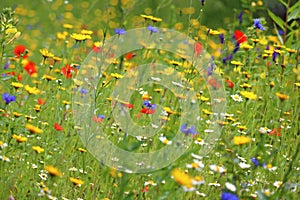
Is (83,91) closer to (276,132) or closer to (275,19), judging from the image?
(276,132)

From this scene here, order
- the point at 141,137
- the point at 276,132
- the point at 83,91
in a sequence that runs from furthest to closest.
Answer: the point at 276,132
the point at 83,91
the point at 141,137

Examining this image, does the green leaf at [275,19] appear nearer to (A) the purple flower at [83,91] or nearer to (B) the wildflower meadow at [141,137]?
(B) the wildflower meadow at [141,137]

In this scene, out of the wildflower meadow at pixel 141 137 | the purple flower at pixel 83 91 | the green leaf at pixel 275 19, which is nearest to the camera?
the wildflower meadow at pixel 141 137

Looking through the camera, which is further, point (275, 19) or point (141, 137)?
point (275, 19)

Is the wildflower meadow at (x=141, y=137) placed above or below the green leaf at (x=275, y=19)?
below

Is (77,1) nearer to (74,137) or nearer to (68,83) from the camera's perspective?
(68,83)

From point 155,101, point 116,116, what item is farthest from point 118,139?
point 155,101

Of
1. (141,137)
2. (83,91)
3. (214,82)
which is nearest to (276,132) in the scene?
(214,82)

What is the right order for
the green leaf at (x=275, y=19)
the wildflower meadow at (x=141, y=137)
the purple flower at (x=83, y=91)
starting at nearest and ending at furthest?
1. the wildflower meadow at (x=141, y=137)
2. the purple flower at (x=83, y=91)
3. the green leaf at (x=275, y=19)

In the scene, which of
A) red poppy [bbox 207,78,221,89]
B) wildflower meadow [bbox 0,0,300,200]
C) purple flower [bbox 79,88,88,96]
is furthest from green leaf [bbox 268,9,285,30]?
purple flower [bbox 79,88,88,96]

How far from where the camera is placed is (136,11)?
23.3 feet

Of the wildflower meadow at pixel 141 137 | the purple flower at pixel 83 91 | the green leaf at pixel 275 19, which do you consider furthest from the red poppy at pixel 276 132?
the purple flower at pixel 83 91

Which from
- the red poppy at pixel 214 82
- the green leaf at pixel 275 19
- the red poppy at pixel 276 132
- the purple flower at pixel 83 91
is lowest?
the red poppy at pixel 276 132

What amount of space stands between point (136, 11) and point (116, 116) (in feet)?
15.0
